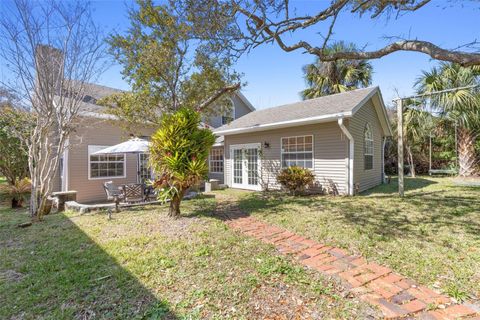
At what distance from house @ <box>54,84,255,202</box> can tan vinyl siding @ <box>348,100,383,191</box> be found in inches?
209

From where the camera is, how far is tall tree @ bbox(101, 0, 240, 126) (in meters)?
6.86

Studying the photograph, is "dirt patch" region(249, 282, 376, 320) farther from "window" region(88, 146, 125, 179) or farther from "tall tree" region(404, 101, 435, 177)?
"tall tree" region(404, 101, 435, 177)

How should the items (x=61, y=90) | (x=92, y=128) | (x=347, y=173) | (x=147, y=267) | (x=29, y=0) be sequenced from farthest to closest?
(x=92, y=128), (x=347, y=173), (x=61, y=90), (x=29, y=0), (x=147, y=267)

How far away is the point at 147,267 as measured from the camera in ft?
11.3

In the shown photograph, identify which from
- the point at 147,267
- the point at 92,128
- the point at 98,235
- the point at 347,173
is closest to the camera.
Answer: the point at 147,267

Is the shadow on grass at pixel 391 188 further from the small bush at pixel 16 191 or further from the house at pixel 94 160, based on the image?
the small bush at pixel 16 191

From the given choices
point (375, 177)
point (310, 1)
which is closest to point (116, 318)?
point (310, 1)

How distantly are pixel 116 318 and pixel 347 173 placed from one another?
803 centimetres

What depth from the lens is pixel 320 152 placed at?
9.27m

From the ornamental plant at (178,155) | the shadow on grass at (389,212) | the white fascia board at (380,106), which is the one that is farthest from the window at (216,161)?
the ornamental plant at (178,155)

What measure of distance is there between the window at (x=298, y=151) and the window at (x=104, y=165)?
7267 millimetres

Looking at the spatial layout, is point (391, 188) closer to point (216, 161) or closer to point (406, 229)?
point (406, 229)

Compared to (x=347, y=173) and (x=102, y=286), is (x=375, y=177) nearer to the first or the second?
(x=347, y=173)

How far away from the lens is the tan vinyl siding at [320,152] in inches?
344
